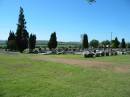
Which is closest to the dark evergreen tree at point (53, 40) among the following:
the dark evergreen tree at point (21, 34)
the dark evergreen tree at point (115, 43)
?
the dark evergreen tree at point (21, 34)

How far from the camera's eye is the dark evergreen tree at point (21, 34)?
7544 centimetres

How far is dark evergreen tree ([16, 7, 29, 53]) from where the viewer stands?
75438mm

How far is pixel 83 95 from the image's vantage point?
11328 millimetres

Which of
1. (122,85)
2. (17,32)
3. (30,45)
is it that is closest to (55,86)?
(122,85)

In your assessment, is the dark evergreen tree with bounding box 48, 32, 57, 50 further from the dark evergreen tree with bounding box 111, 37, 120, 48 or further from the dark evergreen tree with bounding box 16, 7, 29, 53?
the dark evergreen tree with bounding box 111, 37, 120, 48

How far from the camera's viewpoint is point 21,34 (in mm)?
76312

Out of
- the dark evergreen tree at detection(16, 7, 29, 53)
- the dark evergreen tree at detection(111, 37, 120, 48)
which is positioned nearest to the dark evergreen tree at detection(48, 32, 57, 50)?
the dark evergreen tree at detection(16, 7, 29, 53)

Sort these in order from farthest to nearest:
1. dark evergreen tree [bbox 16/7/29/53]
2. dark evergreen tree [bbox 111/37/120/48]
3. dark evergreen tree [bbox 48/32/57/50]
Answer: dark evergreen tree [bbox 111/37/120/48]
dark evergreen tree [bbox 48/32/57/50]
dark evergreen tree [bbox 16/7/29/53]

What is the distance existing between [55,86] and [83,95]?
7.74 ft

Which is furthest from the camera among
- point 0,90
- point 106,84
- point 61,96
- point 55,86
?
point 106,84

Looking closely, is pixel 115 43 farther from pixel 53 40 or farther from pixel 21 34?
pixel 21 34

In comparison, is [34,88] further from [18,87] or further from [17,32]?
[17,32]

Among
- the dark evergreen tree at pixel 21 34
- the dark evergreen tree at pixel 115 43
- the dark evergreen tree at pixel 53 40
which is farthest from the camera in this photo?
the dark evergreen tree at pixel 115 43

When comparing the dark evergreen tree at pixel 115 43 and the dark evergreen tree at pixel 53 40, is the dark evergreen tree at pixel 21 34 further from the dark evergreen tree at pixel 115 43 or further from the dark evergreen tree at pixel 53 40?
the dark evergreen tree at pixel 115 43
